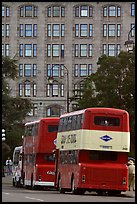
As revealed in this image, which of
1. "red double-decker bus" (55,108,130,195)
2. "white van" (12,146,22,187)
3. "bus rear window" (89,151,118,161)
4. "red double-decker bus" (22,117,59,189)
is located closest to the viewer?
"red double-decker bus" (55,108,130,195)

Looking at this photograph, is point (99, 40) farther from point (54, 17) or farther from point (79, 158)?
point (79, 158)

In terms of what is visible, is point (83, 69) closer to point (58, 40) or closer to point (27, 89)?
point (58, 40)

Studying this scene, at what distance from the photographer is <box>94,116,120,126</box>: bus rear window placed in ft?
116

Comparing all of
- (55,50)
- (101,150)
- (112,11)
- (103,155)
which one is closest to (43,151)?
(103,155)

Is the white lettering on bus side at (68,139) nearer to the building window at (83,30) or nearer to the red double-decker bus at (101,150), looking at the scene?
the red double-decker bus at (101,150)

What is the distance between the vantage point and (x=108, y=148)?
35.5 m

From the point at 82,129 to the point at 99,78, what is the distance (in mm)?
19392

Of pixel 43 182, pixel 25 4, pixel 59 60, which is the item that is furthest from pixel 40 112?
pixel 43 182

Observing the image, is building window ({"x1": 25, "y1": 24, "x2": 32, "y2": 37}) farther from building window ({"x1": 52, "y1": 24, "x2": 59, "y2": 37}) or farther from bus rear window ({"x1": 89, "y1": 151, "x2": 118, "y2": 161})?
bus rear window ({"x1": 89, "y1": 151, "x2": 118, "y2": 161})

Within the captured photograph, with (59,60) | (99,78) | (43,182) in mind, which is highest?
(59,60)

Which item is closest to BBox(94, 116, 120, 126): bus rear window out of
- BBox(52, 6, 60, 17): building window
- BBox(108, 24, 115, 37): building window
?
BBox(108, 24, 115, 37): building window

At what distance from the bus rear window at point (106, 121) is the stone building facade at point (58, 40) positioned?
8746 centimetres

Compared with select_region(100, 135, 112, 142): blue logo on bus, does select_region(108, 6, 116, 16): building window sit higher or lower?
higher

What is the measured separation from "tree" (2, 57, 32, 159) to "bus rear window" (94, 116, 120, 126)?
116ft
